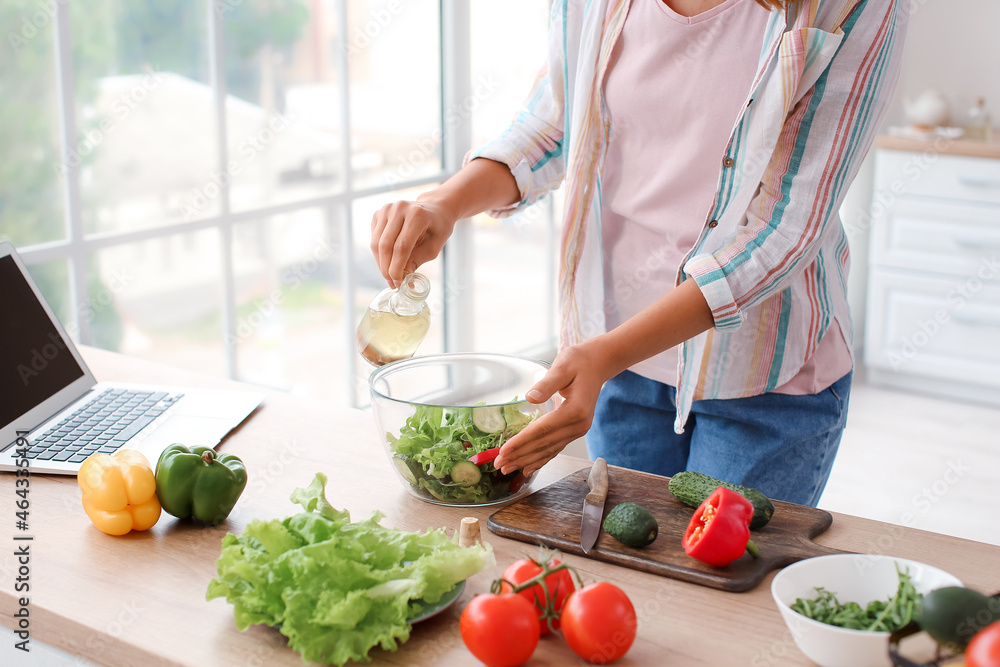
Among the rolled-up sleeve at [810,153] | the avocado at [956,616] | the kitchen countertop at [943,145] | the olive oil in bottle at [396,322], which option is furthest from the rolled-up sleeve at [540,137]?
the kitchen countertop at [943,145]

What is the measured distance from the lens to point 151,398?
4.58 feet

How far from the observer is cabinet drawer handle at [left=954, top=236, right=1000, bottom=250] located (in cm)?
347

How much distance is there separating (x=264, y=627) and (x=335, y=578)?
9 cm

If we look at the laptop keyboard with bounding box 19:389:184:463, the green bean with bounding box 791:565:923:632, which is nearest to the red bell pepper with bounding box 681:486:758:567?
the green bean with bounding box 791:565:923:632

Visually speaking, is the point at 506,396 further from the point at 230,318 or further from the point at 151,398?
the point at 230,318

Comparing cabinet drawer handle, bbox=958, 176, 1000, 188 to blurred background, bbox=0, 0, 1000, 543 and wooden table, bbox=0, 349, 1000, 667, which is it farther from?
wooden table, bbox=0, 349, 1000, 667

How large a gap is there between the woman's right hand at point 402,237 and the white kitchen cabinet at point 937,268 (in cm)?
284

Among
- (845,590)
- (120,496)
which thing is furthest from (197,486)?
(845,590)

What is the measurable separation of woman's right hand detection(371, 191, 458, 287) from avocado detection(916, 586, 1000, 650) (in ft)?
2.43

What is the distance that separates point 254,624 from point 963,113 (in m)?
4.03

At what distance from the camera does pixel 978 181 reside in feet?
11.3

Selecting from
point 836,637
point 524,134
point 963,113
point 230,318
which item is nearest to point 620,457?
point 524,134

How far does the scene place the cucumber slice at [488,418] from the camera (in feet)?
3.49

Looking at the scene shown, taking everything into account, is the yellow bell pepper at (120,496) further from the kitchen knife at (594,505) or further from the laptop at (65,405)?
the kitchen knife at (594,505)
